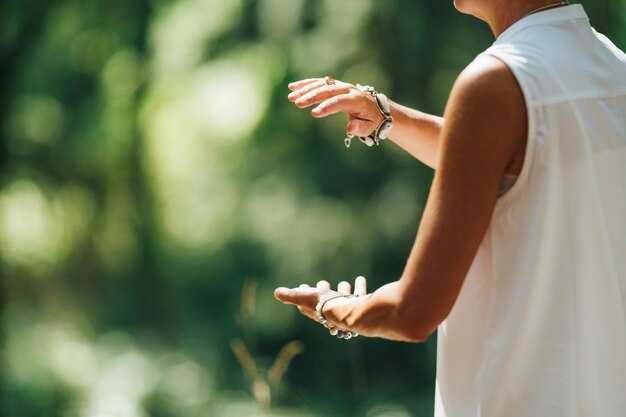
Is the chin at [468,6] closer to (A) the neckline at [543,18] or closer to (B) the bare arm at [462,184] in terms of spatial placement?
(A) the neckline at [543,18]

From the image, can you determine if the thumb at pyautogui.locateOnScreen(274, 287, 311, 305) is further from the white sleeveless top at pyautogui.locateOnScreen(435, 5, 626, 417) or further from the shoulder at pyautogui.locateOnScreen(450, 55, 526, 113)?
the shoulder at pyautogui.locateOnScreen(450, 55, 526, 113)

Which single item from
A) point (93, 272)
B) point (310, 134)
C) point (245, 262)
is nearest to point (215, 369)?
point (245, 262)

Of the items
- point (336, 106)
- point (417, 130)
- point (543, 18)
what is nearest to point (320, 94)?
point (336, 106)

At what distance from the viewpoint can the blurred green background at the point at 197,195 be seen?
4.32 meters

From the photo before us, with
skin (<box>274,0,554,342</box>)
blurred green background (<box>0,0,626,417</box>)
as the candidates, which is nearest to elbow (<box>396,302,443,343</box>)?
skin (<box>274,0,554,342</box>)

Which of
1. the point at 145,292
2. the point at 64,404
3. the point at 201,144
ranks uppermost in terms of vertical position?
the point at 201,144

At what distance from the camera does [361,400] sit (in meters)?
4.14

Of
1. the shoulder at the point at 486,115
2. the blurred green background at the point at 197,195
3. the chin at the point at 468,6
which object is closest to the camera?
the shoulder at the point at 486,115

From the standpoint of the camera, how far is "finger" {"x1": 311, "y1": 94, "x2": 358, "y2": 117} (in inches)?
58.5

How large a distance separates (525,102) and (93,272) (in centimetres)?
385

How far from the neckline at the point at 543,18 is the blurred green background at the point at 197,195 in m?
2.90

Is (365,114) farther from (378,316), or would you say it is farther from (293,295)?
(378,316)

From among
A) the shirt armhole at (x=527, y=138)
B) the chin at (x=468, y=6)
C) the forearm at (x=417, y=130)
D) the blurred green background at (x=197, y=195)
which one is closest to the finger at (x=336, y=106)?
the forearm at (x=417, y=130)

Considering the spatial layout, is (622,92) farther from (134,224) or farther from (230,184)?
(134,224)
